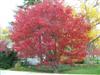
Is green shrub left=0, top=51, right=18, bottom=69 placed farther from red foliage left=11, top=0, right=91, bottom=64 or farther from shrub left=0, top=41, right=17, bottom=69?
red foliage left=11, top=0, right=91, bottom=64

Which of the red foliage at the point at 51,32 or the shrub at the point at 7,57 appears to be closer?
the red foliage at the point at 51,32

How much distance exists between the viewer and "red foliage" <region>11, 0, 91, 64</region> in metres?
26.7

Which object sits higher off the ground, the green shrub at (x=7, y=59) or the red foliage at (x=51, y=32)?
the red foliage at (x=51, y=32)

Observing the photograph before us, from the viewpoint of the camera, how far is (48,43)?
26.8m

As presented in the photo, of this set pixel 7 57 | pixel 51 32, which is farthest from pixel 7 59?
pixel 51 32

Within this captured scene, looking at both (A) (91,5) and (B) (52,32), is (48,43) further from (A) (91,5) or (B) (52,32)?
(A) (91,5)

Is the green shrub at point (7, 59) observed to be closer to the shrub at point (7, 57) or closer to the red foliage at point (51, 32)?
the shrub at point (7, 57)

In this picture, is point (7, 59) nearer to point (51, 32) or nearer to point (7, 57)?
point (7, 57)

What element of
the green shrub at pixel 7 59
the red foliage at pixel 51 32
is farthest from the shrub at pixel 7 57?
the red foliage at pixel 51 32

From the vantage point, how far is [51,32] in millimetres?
26703

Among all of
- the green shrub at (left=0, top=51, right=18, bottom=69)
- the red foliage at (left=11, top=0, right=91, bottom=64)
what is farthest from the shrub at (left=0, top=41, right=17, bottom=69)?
the red foliage at (left=11, top=0, right=91, bottom=64)

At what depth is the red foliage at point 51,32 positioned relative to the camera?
87.6 ft

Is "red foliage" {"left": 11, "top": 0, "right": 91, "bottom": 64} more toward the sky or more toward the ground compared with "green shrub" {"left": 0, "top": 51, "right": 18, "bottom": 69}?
more toward the sky

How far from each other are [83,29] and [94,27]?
13675mm
